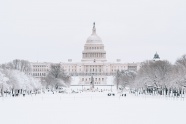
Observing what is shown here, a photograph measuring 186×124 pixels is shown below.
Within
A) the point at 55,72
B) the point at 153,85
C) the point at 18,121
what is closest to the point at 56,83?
the point at 55,72

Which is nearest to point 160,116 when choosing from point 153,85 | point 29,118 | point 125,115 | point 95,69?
point 125,115

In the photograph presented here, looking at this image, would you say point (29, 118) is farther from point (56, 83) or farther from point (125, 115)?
point (56, 83)

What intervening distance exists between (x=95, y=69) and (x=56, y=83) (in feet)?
303

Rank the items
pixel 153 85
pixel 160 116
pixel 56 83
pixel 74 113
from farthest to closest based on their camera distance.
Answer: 1. pixel 56 83
2. pixel 153 85
3. pixel 74 113
4. pixel 160 116

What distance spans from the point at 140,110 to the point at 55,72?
241ft

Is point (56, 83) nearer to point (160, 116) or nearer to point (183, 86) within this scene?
point (183, 86)

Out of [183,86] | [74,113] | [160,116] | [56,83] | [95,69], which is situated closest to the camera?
[160,116]

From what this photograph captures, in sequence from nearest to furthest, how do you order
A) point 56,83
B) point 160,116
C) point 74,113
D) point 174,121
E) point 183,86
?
point 174,121 → point 160,116 → point 74,113 → point 183,86 → point 56,83

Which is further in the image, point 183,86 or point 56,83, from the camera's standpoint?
point 56,83

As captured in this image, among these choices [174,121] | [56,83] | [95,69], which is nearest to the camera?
[174,121]

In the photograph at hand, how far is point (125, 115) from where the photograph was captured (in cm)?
3816

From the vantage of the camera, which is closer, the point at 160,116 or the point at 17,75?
the point at 160,116

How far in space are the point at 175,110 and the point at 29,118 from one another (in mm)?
11696

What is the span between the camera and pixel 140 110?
139ft
